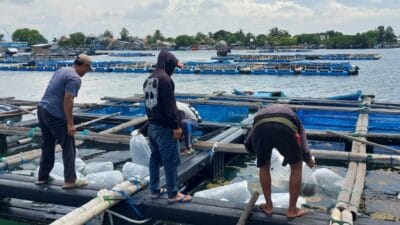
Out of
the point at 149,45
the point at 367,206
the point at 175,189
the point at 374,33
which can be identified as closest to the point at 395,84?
the point at 367,206

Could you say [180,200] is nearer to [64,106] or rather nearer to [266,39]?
[64,106]

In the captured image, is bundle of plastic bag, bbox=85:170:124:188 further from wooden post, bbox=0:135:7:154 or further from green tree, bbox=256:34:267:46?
green tree, bbox=256:34:267:46

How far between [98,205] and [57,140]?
124 centimetres

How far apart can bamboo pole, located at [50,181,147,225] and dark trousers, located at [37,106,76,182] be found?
0.73 m

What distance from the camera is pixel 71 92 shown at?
224 inches

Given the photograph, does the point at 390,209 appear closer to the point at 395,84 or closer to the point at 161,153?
the point at 161,153

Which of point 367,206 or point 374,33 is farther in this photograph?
point 374,33

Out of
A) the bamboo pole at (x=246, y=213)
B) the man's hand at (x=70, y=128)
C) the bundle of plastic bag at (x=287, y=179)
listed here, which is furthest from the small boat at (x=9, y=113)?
the bamboo pole at (x=246, y=213)

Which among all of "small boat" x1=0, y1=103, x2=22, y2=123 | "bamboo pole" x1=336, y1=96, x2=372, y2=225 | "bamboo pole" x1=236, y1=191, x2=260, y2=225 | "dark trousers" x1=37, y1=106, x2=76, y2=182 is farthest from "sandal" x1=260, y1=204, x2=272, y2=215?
"small boat" x1=0, y1=103, x2=22, y2=123

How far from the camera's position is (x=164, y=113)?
530cm

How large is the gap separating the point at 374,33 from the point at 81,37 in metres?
120

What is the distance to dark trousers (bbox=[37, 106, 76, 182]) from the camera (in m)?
5.94

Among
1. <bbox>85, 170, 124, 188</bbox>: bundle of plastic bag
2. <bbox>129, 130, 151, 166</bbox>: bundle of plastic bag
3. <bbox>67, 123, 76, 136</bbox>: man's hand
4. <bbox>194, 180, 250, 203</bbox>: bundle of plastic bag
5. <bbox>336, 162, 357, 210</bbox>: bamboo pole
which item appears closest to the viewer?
<bbox>336, 162, 357, 210</bbox>: bamboo pole

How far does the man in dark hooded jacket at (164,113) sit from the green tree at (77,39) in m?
175
